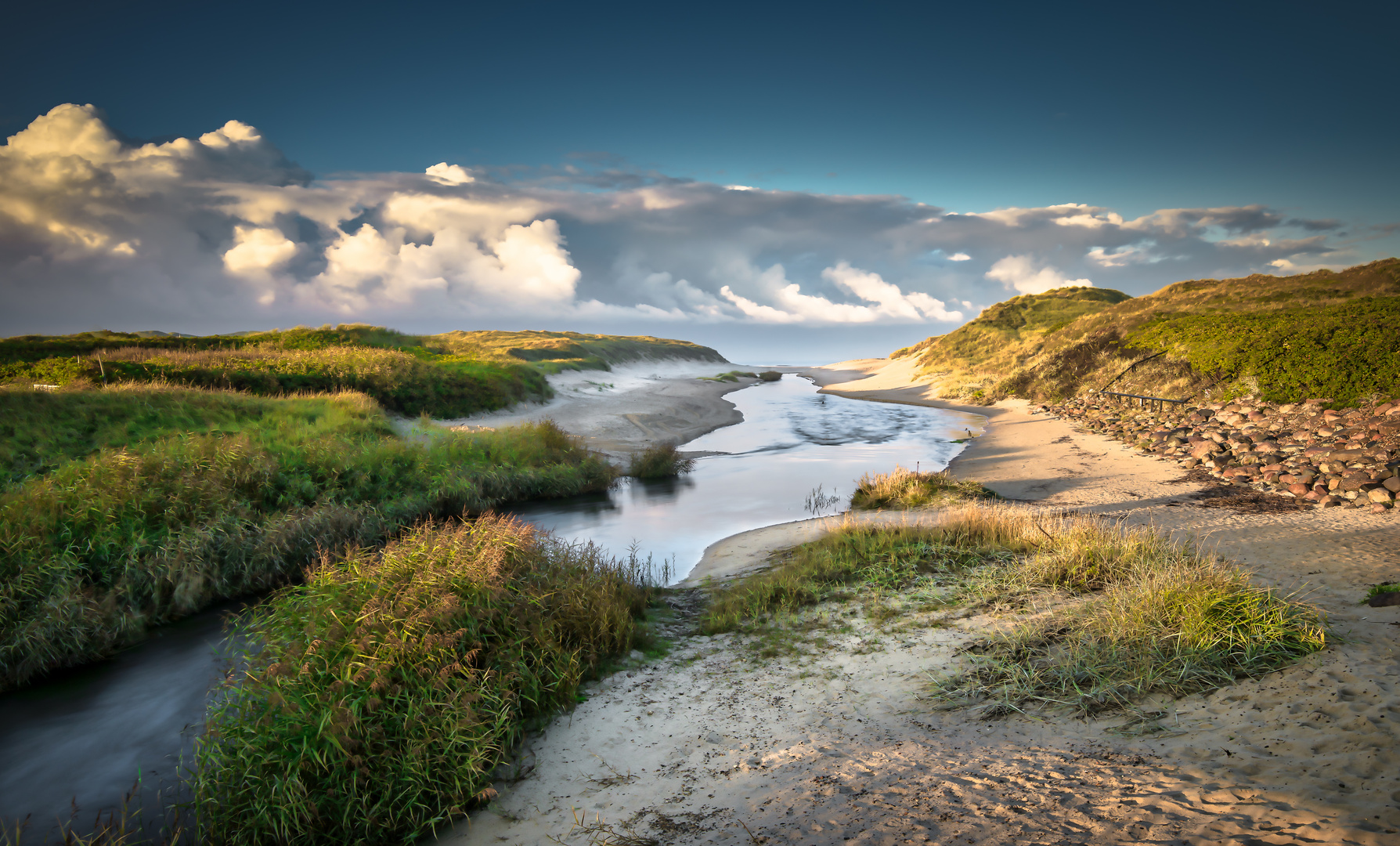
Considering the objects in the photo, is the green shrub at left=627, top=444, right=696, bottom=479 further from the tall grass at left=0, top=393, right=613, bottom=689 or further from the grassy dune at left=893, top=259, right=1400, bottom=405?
the grassy dune at left=893, top=259, right=1400, bottom=405

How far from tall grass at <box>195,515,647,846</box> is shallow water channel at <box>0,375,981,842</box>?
2.71 ft

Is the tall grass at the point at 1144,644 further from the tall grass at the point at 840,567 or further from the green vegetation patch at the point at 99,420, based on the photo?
the green vegetation patch at the point at 99,420

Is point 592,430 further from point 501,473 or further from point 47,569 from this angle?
point 47,569

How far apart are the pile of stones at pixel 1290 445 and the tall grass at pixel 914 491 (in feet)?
16.6

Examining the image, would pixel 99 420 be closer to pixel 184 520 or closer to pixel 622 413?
pixel 184 520

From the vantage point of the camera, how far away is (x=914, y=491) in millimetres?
12992

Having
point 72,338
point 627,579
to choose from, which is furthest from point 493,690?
point 72,338

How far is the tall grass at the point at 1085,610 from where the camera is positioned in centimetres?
441

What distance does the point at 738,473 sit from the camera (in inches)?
757

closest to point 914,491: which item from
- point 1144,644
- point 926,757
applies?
point 1144,644

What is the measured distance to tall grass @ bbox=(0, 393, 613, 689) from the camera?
7.04m

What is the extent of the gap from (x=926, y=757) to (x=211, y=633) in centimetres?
888

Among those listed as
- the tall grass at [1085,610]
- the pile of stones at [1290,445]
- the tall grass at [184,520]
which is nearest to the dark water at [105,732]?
the tall grass at [184,520]

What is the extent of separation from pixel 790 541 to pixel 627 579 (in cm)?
379
